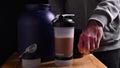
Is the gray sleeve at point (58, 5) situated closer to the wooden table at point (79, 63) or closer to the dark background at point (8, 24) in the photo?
the dark background at point (8, 24)

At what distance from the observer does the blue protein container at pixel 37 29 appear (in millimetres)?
1004

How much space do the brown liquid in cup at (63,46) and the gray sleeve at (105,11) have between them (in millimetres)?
134

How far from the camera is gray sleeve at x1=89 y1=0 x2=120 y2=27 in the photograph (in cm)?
103

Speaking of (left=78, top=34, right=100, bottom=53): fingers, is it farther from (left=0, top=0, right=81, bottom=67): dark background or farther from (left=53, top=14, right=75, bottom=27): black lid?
(left=0, top=0, right=81, bottom=67): dark background

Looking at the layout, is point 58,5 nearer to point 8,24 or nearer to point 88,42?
point 8,24

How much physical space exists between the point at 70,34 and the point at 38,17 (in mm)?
146

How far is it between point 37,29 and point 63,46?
0.12m

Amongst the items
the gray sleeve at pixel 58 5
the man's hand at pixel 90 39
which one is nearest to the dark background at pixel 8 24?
the gray sleeve at pixel 58 5

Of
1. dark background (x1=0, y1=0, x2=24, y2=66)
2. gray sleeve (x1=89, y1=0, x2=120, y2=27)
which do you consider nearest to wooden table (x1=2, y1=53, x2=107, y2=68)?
gray sleeve (x1=89, y1=0, x2=120, y2=27)

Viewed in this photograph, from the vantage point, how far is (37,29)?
1010mm

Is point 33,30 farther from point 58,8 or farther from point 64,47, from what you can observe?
point 58,8

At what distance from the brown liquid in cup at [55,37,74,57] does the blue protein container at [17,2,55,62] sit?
0.06 metres

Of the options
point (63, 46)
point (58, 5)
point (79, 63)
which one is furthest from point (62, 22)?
point (58, 5)

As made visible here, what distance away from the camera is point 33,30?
3.29ft
